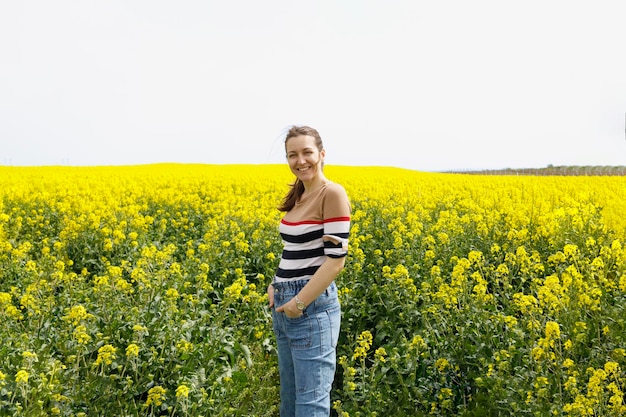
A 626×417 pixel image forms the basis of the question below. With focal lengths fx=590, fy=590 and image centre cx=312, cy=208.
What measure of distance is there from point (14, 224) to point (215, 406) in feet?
23.3

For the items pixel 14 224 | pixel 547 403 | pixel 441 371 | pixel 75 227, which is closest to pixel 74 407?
pixel 441 371

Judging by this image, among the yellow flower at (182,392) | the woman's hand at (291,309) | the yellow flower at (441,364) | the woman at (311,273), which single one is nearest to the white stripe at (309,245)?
the woman at (311,273)

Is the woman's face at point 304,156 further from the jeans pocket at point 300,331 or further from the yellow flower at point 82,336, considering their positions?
the yellow flower at point 82,336

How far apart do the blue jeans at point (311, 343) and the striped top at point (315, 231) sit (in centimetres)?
10

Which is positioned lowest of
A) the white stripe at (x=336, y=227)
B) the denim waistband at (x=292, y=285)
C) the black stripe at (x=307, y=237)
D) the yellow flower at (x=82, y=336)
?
the yellow flower at (x=82, y=336)

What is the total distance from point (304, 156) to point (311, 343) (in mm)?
1045

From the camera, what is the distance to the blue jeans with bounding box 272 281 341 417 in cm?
328

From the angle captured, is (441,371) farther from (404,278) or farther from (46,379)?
(46,379)

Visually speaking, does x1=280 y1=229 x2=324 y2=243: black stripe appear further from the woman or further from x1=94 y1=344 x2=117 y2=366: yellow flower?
x1=94 y1=344 x2=117 y2=366: yellow flower

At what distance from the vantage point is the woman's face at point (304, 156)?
3.30 metres

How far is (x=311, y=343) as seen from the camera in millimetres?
3287

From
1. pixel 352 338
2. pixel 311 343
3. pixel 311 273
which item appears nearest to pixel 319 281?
pixel 311 273

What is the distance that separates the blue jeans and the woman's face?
2.03 ft

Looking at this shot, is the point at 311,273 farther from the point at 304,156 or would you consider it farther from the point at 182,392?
the point at 182,392
